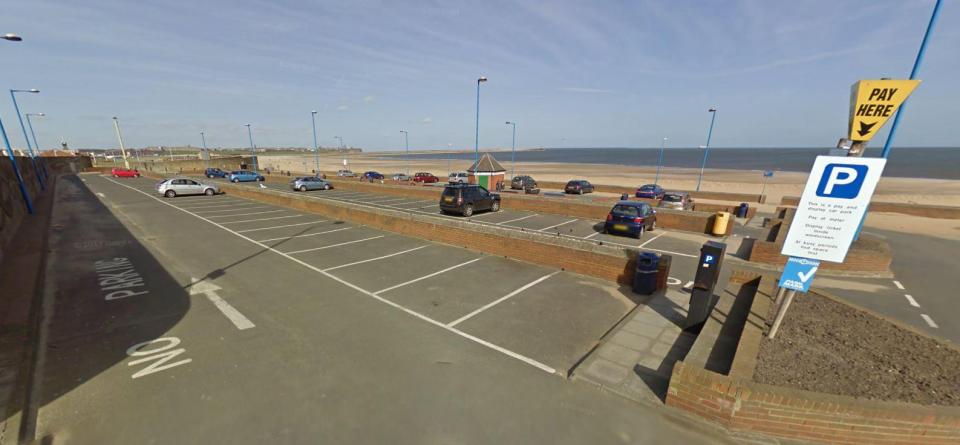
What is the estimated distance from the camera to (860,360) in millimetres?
4504

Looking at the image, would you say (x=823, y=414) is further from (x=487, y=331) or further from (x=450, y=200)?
(x=450, y=200)

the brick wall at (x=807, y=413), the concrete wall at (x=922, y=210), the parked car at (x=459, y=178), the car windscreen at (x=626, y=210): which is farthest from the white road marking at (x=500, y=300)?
the concrete wall at (x=922, y=210)

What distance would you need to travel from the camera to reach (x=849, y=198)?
4.39m

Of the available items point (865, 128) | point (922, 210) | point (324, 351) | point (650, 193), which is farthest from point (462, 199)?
point (922, 210)

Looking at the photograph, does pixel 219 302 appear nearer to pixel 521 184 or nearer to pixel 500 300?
pixel 500 300

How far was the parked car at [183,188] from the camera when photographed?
2345 cm

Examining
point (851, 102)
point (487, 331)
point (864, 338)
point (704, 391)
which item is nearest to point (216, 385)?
point (487, 331)

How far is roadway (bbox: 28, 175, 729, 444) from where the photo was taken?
383 cm

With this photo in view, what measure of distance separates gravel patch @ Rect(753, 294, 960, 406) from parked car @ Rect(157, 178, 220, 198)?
32.6 meters

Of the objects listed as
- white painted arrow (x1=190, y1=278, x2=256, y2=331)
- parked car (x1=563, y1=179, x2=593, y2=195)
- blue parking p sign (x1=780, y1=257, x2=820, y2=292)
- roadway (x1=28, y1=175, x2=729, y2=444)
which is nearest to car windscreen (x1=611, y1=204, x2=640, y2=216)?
roadway (x1=28, y1=175, x2=729, y2=444)

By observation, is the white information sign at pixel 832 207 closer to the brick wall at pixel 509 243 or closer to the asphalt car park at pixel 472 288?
the asphalt car park at pixel 472 288

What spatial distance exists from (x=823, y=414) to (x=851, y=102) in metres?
5.57

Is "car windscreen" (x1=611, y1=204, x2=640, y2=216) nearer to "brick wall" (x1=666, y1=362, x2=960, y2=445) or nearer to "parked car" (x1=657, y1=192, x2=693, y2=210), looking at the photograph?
"parked car" (x1=657, y1=192, x2=693, y2=210)

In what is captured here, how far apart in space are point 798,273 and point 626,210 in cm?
968
